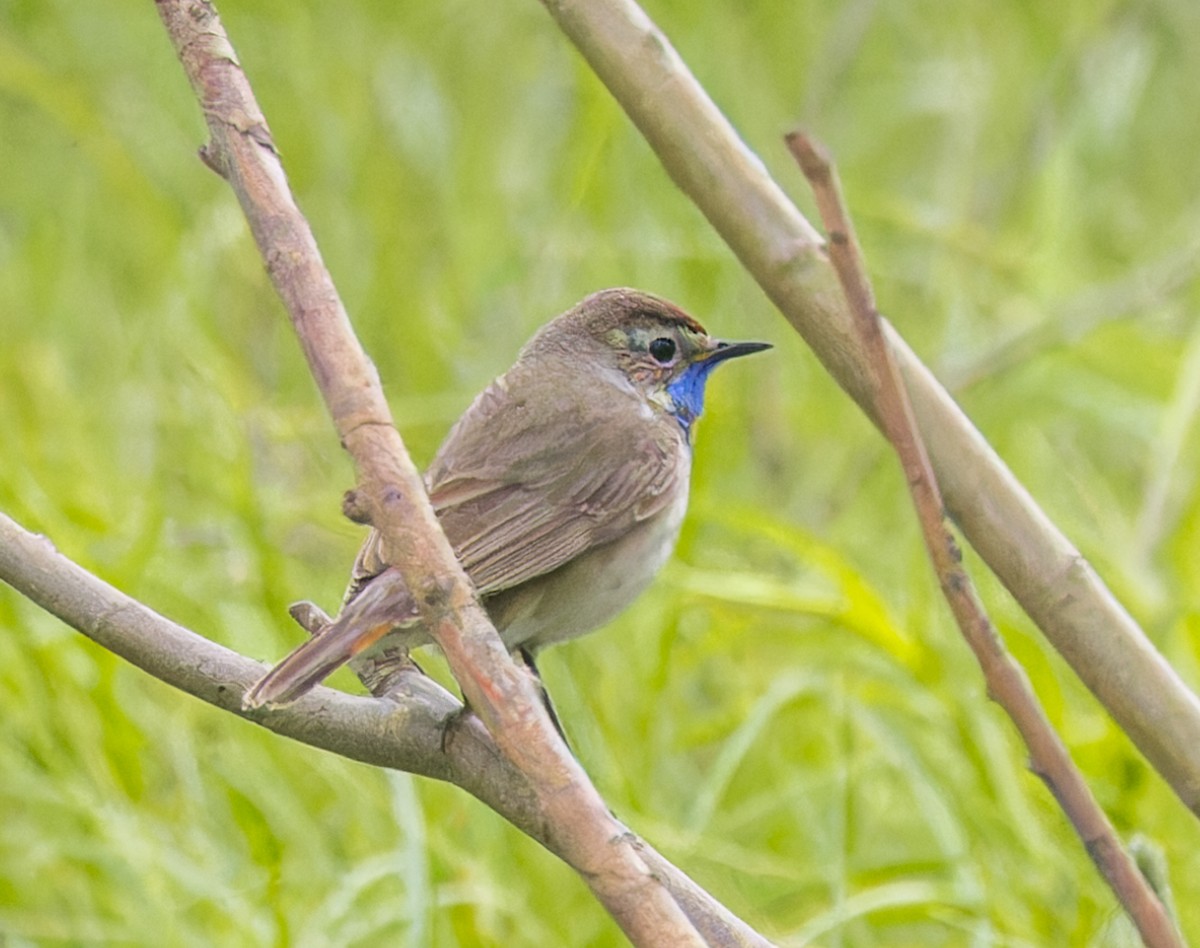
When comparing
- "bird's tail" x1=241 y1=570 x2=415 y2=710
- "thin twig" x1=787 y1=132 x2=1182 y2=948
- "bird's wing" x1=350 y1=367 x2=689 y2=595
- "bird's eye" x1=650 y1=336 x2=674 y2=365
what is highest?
"bird's eye" x1=650 y1=336 x2=674 y2=365

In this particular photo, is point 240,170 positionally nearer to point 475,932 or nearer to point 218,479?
point 475,932

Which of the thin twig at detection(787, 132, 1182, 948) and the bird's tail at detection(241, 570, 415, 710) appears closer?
the thin twig at detection(787, 132, 1182, 948)

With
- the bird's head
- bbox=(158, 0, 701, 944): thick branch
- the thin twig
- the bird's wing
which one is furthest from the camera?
the bird's head

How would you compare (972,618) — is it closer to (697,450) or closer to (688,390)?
(688,390)

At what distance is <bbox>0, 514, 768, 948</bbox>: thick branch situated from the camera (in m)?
2.06

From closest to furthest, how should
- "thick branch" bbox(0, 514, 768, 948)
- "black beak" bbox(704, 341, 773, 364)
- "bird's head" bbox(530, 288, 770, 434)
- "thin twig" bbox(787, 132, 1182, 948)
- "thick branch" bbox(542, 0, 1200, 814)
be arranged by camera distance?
"thin twig" bbox(787, 132, 1182, 948)
"thick branch" bbox(542, 0, 1200, 814)
"thick branch" bbox(0, 514, 768, 948)
"black beak" bbox(704, 341, 773, 364)
"bird's head" bbox(530, 288, 770, 434)

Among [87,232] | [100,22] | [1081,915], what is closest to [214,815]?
[1081,915]

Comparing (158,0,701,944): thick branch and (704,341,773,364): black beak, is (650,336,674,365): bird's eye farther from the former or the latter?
(158,0,701,944): thick branch

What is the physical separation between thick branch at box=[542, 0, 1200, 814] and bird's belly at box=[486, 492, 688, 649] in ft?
3.41

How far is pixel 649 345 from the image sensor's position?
3.41 metres

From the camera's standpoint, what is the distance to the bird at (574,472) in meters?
2.83

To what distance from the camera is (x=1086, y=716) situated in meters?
3.90

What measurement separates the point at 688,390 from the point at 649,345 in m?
0.11

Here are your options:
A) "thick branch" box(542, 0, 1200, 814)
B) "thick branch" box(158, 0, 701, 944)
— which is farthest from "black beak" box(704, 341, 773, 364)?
"thick branch" box(158, 0, 701, 944)
